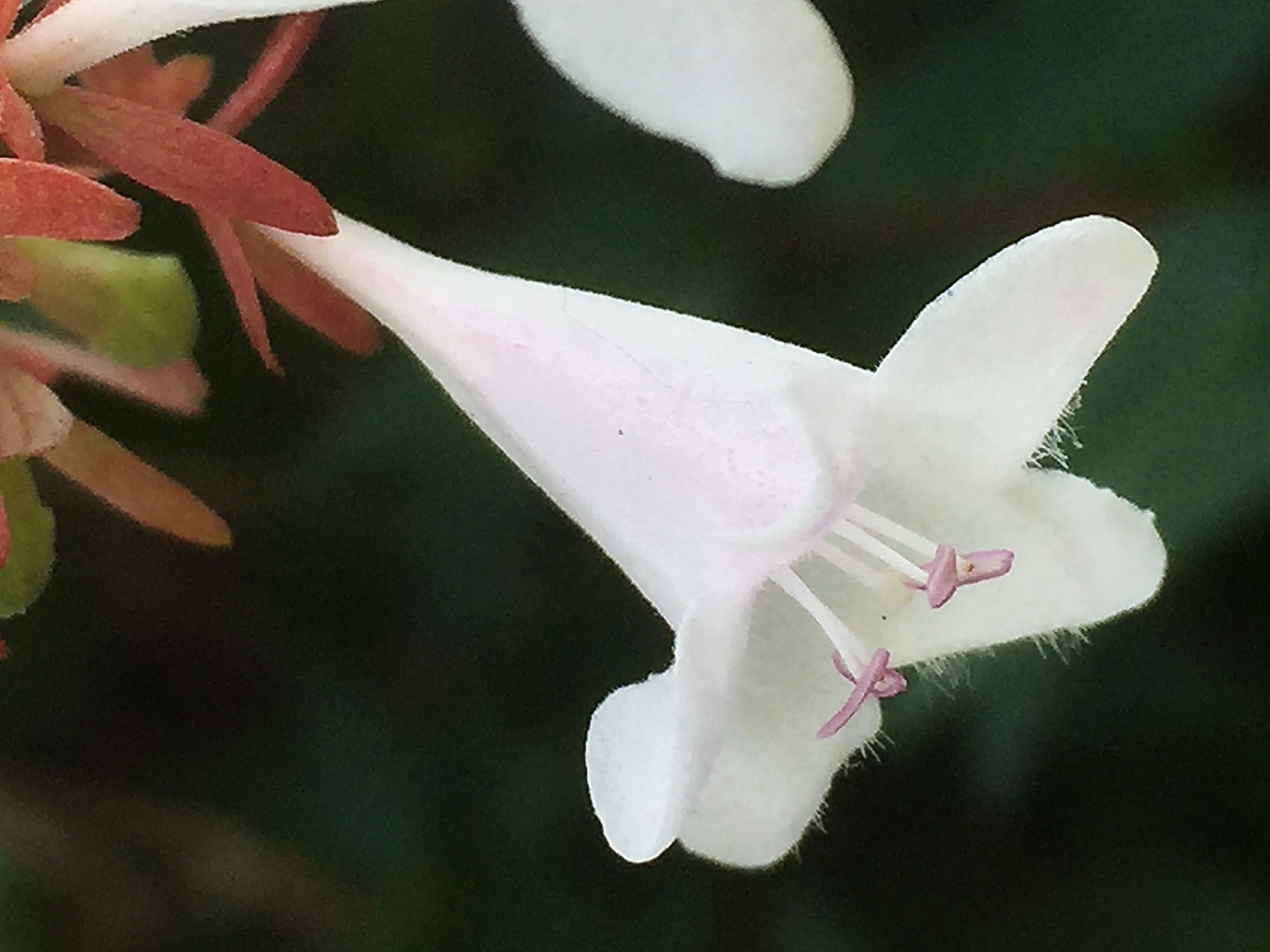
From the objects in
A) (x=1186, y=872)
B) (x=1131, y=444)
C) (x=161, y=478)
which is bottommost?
(x=1186, y=872)

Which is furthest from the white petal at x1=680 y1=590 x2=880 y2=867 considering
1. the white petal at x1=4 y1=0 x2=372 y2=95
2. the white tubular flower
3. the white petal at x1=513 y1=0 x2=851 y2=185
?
the white petal at x1=4 y1=0 x2=372 y2=95

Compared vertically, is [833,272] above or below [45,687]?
above

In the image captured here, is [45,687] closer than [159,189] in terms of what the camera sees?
No

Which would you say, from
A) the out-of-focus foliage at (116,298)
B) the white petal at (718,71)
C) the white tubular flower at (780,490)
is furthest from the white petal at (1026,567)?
the out-of-focus foliage at (116,298)

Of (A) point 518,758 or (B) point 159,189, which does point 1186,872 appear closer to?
(A) point 518,758

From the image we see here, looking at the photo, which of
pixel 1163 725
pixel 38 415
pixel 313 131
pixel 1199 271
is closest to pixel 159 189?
pixel 38 415

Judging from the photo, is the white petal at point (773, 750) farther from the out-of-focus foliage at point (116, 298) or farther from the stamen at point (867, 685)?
the out-of-focus foliage at point (116, 298)
